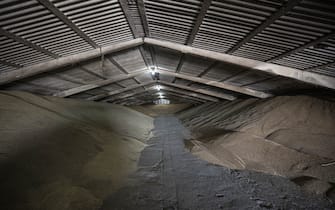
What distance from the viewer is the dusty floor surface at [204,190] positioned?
275 cm

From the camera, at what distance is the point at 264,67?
594cm

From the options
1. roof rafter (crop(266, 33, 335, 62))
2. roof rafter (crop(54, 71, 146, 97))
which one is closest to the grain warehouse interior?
roof rafter (crop(266, 33, 335, 62))

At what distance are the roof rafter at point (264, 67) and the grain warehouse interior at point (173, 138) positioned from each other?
30 millimetres

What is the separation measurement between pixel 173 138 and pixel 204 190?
3.86m

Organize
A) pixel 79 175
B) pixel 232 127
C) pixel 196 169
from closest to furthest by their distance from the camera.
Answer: pixel 79 175
pixel 196 169
pixel 232 127

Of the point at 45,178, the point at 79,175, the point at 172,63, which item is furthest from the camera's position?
the point at 172,63

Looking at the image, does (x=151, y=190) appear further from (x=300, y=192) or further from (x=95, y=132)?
(x=95, y=132)

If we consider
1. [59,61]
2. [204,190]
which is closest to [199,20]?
[204,190]

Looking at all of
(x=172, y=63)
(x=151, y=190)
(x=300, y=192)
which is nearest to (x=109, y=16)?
(x=151, y=190)

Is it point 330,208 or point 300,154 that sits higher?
point 300,154

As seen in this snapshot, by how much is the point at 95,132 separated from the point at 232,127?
15.6ft

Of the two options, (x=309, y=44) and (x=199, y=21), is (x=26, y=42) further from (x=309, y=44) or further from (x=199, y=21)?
(x=309, y=44)

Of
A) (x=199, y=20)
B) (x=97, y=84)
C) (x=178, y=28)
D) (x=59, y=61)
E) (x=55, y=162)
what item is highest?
(x=178, y=28)

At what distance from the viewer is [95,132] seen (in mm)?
5984
